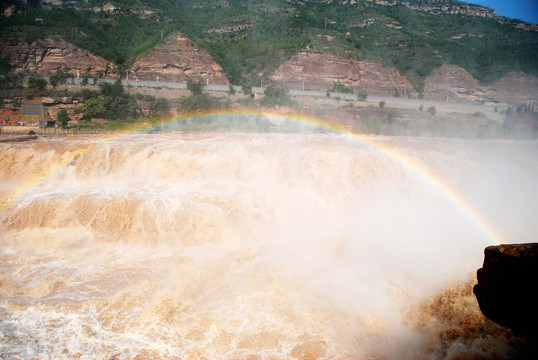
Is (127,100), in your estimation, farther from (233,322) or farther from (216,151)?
(233,322)

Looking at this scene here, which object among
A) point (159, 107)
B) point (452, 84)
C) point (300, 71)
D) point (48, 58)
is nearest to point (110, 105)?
point (159, 107)

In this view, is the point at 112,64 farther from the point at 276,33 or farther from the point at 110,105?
the point at 276,33

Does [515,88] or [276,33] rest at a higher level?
[276,33]

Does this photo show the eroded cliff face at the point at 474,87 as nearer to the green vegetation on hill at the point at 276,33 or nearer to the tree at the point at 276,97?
the green vegetation on hill at the point at 276,33

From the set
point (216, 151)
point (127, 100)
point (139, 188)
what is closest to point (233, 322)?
point (139, 188)

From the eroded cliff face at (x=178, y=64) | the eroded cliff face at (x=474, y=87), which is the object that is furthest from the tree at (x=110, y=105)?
the eroded cliff face at (x=474, y=87)
